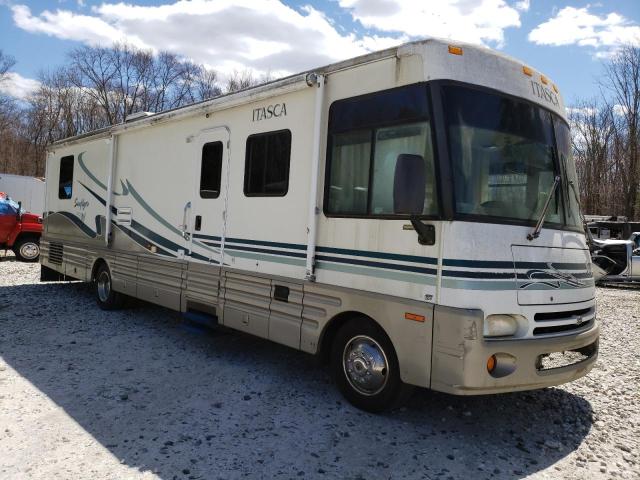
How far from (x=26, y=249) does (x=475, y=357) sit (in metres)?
14.5

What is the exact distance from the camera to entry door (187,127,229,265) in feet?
19.0

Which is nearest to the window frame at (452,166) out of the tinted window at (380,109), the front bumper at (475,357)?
the tinted window at (380,109)

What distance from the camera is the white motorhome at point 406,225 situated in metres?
3.66

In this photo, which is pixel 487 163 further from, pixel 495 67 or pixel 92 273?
pixel 92 273

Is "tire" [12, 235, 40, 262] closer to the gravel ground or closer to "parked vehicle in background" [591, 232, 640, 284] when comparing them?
the gravel ground

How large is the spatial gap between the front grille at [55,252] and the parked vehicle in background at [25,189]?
13260 millimetres

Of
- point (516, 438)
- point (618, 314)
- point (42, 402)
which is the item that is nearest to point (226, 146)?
point (42, 402)

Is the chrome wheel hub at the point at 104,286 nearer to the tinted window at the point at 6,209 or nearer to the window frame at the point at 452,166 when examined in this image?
the window frame at the point at 452,166

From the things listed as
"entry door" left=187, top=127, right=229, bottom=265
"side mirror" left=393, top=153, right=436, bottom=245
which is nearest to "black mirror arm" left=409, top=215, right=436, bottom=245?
"side mirror" left=393, top=153, right=436, bottom=245

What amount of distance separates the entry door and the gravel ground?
122 centimetres

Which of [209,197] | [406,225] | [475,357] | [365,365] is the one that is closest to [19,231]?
[209,197]

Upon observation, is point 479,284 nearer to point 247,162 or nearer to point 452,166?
point 452,166

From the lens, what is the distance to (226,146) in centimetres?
574

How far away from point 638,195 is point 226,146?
3048 cm
